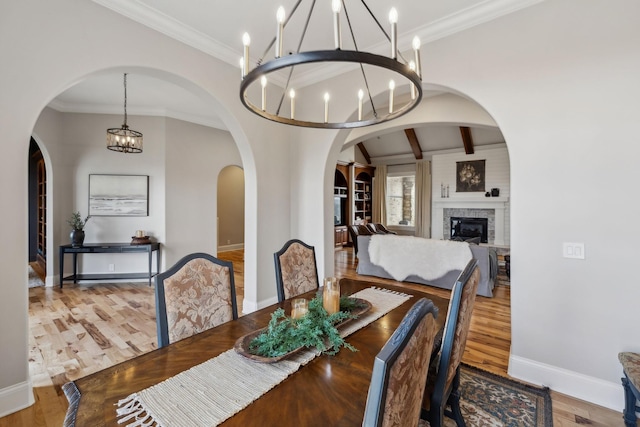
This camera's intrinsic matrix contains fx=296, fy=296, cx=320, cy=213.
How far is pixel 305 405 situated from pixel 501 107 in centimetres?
256

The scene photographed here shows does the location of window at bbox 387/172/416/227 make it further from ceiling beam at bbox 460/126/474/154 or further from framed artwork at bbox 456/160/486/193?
ceiling beam at bbox 460/126/474/154

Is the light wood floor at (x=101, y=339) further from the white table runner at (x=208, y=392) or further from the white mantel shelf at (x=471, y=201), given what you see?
the white mantel shelf at (x=471, y=201)

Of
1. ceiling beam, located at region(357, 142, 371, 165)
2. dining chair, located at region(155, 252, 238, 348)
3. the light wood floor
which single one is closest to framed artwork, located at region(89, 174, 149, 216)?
the light wood floor

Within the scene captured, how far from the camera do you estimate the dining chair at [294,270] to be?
2.26 meters

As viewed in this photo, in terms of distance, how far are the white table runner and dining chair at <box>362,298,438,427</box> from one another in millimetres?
501

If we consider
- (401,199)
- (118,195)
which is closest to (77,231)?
(118,195)

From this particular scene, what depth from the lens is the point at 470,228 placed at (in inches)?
333

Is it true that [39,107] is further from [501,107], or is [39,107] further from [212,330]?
[501,107]

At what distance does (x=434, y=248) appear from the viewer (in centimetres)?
471

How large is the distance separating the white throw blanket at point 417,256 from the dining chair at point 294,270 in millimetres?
2834

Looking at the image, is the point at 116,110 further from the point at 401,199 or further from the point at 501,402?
the point at 401,199

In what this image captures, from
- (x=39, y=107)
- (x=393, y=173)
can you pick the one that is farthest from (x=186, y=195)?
(x=393, y=173)

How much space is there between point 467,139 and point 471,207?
1892 mm

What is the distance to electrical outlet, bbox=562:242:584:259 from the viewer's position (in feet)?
6.89
